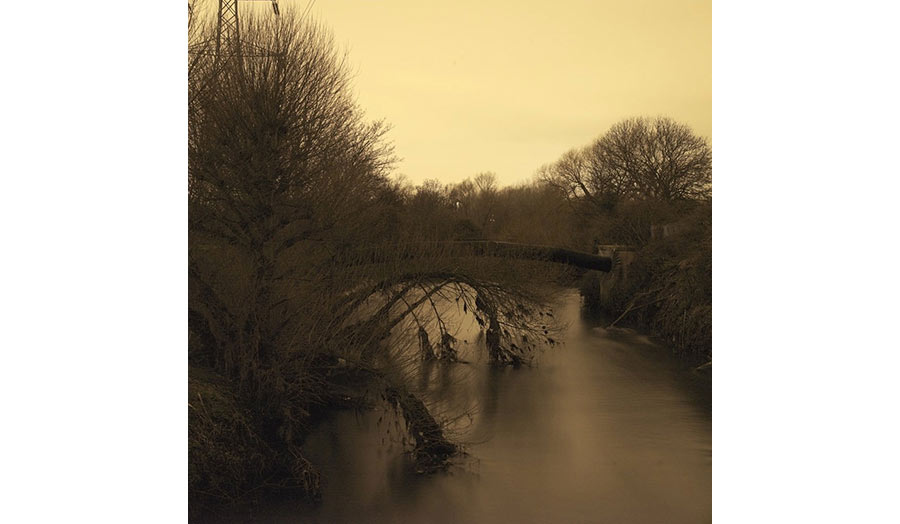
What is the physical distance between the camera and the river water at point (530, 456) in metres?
3.60

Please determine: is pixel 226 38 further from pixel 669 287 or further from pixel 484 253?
pixel 669 287

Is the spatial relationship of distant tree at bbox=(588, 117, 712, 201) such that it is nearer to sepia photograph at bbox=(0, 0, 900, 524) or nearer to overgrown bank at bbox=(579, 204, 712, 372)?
sepia photograph at bbox=(0, 0, 900, 524)

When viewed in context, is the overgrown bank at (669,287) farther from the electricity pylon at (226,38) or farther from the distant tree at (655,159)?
the electricity pylon at (226,38)

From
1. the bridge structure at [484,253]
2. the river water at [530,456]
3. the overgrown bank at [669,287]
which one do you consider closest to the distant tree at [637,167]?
the overgrown bank at [669,287]

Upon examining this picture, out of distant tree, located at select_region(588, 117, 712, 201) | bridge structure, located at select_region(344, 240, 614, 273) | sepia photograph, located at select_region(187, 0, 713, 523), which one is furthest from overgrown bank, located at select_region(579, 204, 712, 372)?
sepia photograph, located at select_region(187, 0, 713, 523)

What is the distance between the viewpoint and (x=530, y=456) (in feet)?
13.7

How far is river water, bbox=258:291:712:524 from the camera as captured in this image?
142 inches
